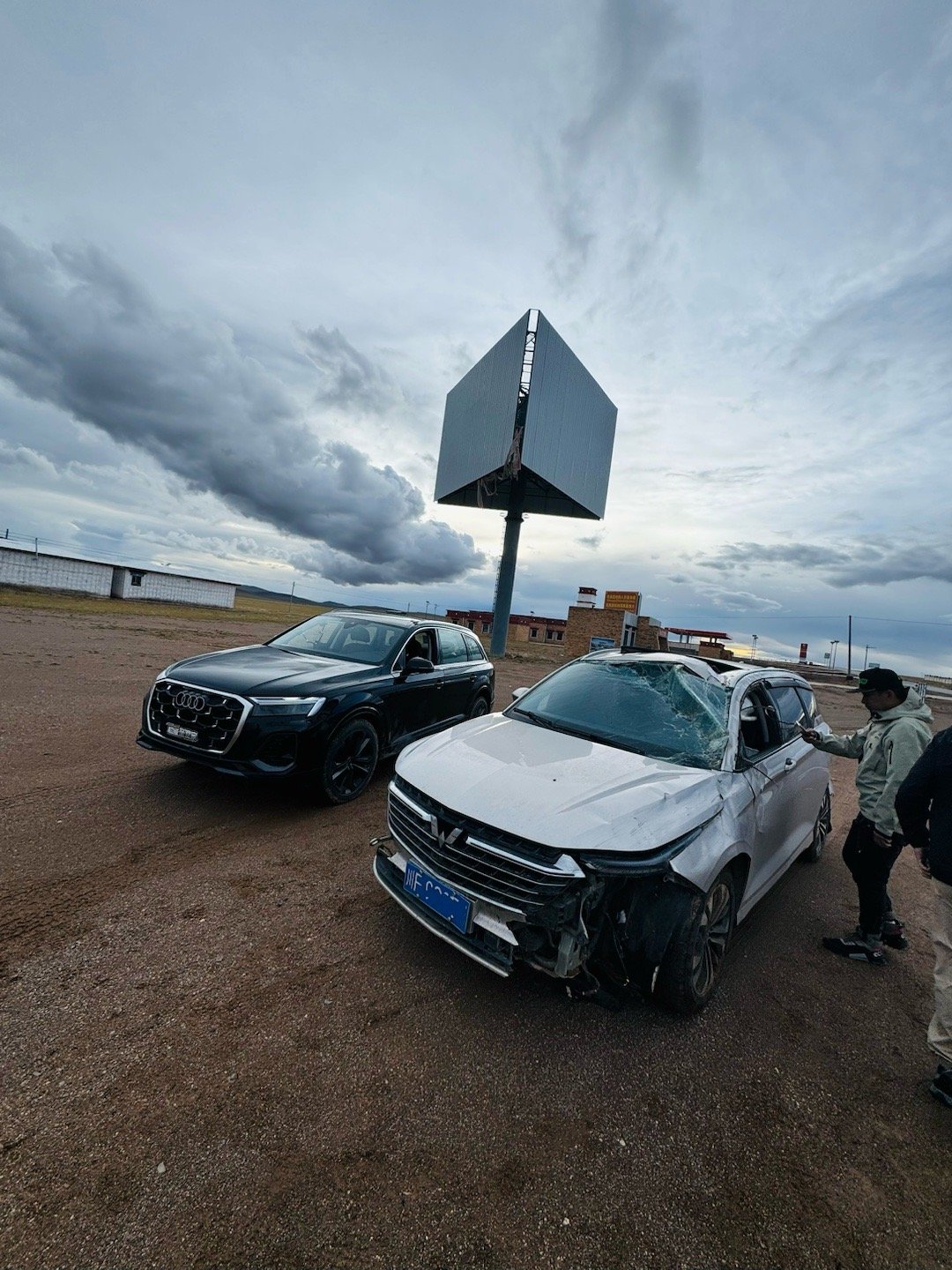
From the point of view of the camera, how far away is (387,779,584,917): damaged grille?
7.10 feet

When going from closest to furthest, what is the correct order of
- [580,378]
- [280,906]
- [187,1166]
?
[187,1166] < [280,906] < [580,378]

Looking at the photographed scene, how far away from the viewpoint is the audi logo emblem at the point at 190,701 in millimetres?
4125

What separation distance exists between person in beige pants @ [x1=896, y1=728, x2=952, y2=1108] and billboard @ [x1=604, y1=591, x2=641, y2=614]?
36427 millimetres

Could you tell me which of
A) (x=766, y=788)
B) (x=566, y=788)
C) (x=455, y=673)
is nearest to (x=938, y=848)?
(x=766, y=788)

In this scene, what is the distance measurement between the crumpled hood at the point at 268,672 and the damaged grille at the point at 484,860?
6.51 ft

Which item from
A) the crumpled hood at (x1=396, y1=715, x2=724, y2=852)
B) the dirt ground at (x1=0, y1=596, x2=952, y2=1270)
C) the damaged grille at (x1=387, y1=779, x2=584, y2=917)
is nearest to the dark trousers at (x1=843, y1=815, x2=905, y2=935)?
the dirt ground at (x1=0, y1=596, x2=952, y2=1270)

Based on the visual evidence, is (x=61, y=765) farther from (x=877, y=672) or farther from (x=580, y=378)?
(x=580, y=378)

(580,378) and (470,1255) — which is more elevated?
(580,378)

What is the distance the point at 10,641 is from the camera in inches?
488

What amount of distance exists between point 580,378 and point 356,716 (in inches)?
926

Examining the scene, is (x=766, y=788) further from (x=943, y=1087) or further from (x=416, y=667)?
(x=416, y=667)

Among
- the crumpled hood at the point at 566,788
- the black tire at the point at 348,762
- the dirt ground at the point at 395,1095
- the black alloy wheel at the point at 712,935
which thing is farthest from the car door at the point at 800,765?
the black tire at the point at 348,762

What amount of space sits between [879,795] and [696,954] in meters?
1.74

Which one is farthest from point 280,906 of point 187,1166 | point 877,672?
point 877,672
